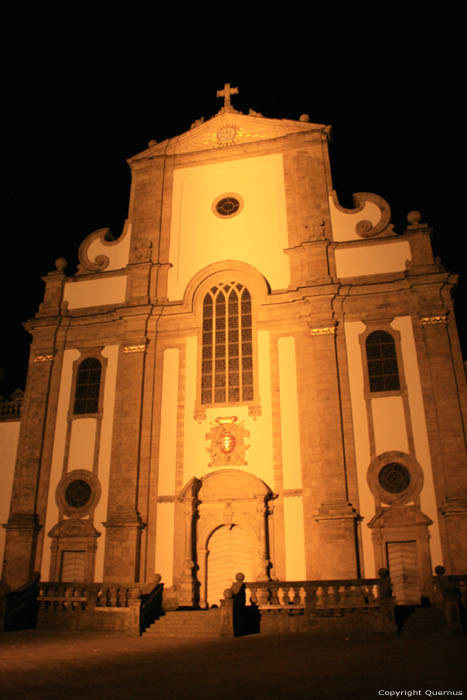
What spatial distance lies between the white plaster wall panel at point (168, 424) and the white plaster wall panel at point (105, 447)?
1.97 m

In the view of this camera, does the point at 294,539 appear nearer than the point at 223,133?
Yes

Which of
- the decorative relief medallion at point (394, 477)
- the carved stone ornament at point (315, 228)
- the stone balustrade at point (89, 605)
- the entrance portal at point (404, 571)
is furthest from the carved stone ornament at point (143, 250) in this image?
the entrance portal at point (404, 571)

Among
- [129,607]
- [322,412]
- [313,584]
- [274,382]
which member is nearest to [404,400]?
[322,412]

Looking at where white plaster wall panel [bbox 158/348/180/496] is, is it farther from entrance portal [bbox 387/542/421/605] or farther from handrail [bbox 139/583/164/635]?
entrance portal [bbox 387/542/421/605]

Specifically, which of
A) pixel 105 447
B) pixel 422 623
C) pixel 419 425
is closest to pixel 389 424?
pixel 419 425

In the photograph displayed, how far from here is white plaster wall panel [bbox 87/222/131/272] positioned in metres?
25.2

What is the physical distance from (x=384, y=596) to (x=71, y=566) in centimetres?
1135

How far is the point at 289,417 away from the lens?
2053 cm

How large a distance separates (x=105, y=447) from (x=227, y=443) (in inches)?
182

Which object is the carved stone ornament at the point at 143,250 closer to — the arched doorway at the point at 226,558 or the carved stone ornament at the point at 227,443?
the carved stone ornament at the point at 227,443

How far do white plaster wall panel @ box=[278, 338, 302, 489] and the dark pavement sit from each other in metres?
6.65

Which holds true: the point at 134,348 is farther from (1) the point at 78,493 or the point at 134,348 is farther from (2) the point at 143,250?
(1) the point at 78,493

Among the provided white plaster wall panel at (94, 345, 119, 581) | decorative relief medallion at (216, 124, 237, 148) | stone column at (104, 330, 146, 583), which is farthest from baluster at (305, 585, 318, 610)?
decorative relief medallion at (216, 124, 237, 148)

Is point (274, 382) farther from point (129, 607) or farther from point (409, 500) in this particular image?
point (129, 607)
